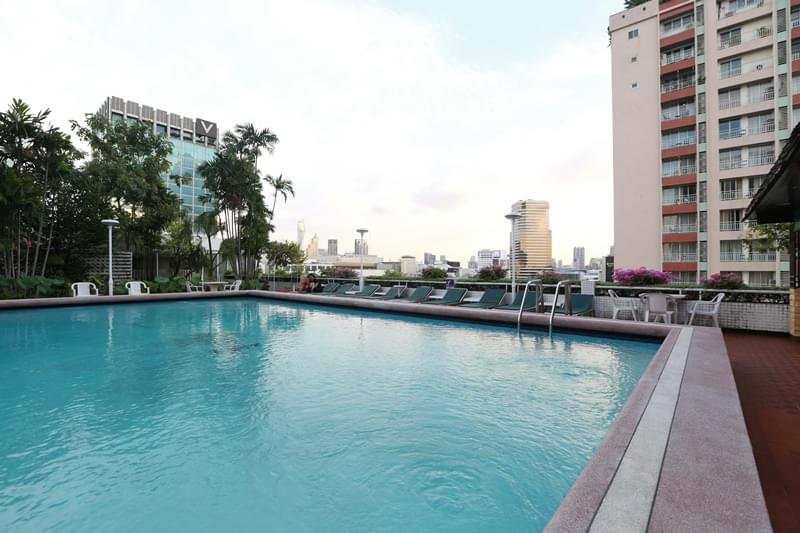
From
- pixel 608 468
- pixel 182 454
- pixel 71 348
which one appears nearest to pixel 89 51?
pixel 71 348

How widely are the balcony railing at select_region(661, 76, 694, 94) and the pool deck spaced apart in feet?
103

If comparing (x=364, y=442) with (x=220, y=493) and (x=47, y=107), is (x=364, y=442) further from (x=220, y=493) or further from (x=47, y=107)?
(x=47, y=107)

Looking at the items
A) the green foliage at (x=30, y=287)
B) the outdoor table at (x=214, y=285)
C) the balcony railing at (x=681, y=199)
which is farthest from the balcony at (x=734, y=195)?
the green foliage at (x=30, y=287)

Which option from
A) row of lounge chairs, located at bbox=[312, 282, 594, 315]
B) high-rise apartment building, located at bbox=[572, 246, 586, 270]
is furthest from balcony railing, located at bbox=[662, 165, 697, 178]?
high-rise apartment building, located at bbox=[572, 246, 586, 270]

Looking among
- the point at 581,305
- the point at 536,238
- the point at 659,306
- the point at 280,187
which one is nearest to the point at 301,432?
the point at 659,306

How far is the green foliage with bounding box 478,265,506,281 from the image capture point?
13.7 metres

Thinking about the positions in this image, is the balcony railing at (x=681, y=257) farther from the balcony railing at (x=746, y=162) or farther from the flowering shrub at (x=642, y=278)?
the flowering shrub at (x=642, y=278)

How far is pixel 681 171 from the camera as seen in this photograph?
27.4 m

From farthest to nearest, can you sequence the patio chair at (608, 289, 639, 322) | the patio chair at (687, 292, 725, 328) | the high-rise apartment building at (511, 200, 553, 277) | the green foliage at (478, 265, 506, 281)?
the high-rise apartment building at (511, 200, 553, 277), the green foliage at (478, 265, 506, 281), the patio chair at (608, 289, 639, 322), the patio chair at (687, 292, 725, 328)

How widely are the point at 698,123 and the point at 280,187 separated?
27639mm

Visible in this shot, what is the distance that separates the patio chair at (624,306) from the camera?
8469 mm

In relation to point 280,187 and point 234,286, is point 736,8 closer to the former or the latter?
point 280,187

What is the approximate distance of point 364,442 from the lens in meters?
3.43

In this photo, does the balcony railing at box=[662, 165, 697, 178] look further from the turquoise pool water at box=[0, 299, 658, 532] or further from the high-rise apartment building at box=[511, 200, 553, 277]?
the turquoise pool water at box=[0, 299, 658, 532]
